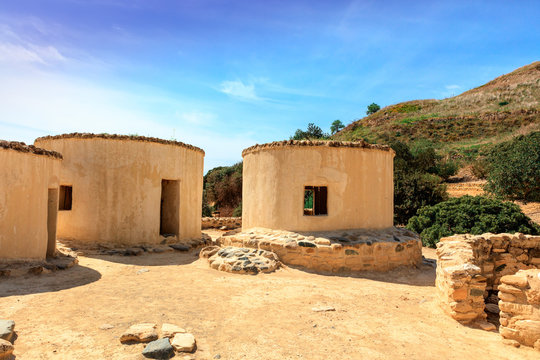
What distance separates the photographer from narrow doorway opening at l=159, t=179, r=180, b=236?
11109 millimetres

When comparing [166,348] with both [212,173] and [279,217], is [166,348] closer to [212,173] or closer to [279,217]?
[279,217]

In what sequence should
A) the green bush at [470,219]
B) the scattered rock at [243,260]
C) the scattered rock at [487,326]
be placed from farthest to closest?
the green bush at [470,219], the scattered rock at [243,260], the scattered rock at [487,326]

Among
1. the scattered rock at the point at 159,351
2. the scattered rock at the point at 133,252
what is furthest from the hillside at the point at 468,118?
the scattered rock at the point at 159,351

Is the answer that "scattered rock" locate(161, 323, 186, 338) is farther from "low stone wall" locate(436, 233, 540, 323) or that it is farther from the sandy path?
"low stone wall" locate(436, 233, 540, 323)

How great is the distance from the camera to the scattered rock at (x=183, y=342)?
12.0 feet

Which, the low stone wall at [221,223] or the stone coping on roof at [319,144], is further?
the low stone wall at [221,223]

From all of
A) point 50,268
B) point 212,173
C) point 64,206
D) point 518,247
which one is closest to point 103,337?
point 50,268

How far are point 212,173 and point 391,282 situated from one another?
2375 centimetres

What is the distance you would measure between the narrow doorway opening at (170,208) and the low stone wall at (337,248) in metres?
3.03

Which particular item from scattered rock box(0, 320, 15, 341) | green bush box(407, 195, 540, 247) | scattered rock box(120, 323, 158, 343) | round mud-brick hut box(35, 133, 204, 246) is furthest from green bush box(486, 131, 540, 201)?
scattered rock box(0, 320, 15, 341)

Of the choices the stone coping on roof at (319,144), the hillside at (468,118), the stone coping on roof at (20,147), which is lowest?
the stone coping on roof at (20,147)

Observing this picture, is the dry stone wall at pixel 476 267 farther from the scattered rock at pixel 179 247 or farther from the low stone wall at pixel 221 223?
the low stone wall at pixel 221 223

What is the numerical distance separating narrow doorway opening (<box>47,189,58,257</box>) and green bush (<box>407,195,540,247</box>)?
39.5 ft

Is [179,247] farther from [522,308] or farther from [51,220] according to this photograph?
[522,308]
